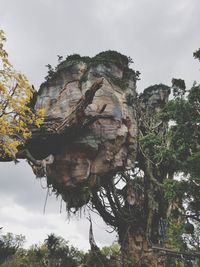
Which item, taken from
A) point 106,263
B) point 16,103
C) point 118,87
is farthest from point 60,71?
point 16,103

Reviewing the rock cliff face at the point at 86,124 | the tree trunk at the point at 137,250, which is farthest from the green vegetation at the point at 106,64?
the tree trunk at the point at 137,250

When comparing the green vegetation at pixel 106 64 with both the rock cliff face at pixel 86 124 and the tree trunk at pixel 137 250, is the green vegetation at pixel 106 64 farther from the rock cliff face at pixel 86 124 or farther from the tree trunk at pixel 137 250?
the tree trunk at pixel 137 250

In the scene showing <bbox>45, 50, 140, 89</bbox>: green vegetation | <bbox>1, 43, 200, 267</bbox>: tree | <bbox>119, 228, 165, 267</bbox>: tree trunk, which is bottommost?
<bbox>119, 228, 165, 267</bbox>: tree trunk

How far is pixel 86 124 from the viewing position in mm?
16500

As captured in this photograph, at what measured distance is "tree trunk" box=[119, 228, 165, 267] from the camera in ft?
54.9

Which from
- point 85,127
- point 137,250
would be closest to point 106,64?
point 85,127

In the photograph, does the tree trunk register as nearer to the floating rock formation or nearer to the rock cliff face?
the floating rock formation

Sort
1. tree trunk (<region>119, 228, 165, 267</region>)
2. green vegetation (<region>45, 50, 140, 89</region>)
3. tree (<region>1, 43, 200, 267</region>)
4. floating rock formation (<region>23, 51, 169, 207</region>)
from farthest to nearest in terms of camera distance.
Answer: green vegetation (<region>45, 50, 140, 89</region>), tree trunk (<region>119, 228, 165, 267</region>), floating rock formation (<region>23, 51, 169, 207</region>), tree (<region>1, 43, 200, 267</region>)

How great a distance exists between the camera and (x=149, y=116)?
2084 centimetres

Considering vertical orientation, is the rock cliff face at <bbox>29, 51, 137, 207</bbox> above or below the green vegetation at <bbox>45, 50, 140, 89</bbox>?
below

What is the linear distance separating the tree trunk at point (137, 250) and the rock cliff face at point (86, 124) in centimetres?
366

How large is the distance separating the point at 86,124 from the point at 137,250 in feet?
24.1

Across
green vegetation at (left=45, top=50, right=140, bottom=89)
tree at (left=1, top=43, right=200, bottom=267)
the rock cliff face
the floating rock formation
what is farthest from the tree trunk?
green vegetation at (left=45, top=50, right=140, bottom=89)

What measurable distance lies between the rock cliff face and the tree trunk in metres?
3.66
